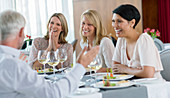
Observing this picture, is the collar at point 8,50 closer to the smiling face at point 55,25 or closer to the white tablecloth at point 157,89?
the white tablecloth at point 157,89

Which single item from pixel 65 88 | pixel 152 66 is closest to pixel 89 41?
pixel 152 66

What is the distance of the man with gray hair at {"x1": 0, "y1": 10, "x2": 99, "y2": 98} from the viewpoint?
3.98ft

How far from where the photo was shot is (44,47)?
3.20 m

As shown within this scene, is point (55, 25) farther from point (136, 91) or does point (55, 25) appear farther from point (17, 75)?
point (17, 75)

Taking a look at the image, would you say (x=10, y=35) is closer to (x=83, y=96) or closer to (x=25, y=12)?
(x=83, y=96)

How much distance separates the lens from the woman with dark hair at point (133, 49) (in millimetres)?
2113

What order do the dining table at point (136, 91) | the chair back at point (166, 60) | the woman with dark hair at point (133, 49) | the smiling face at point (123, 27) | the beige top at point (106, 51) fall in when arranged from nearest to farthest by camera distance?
the dining table at point (136, 91), the woman with dark hair at point (133, 49), the smiling face at point (123, 27), the chair back at point (166, 60), the beige top at point (106, 51)

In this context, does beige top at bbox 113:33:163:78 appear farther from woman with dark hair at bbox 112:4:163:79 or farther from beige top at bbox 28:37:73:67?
beige top at bbox 28:37:73:67

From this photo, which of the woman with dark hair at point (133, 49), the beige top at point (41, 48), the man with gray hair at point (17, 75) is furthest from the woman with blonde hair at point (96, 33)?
the man with gray hair at point (17, 75)

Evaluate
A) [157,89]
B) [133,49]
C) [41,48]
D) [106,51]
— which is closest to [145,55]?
[133,49]

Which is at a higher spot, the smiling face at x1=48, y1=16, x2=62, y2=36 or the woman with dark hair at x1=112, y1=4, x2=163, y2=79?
the smiling face at x1=48, y1=16, x2=62, y2=36

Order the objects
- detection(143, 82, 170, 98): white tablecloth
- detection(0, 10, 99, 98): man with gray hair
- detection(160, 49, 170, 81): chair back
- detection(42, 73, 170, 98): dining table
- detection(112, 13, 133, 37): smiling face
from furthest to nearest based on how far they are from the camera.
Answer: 1. detection(160, 49, 170, 81): chair back
2. detection(112, 13, 133, 37): smiling face
3. detection(143, 82, 170, 98): white tablecloth
4. detection(42, 73, 170, 98): dining table
5. detection(0, 10, 99, 98): man with gray hair

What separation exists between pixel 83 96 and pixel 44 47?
1.77m

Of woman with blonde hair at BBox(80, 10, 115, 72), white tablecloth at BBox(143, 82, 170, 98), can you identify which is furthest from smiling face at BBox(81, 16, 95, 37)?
white tablecloth at BBox(143, 82, 170, 98)
